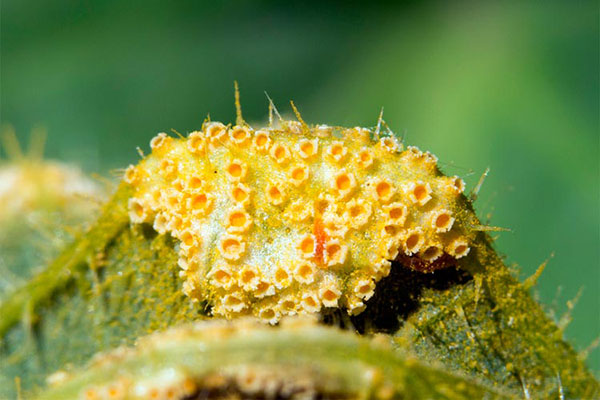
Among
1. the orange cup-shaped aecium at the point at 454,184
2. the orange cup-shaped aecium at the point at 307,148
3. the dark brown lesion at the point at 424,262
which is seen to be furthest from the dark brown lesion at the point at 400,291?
the orange cup-shaped aecium at the point at 307,148

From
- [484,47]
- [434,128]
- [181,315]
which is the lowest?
[181,315]

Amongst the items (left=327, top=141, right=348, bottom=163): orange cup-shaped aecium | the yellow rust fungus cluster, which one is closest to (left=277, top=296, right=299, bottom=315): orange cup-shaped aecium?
the yellow rust fungus cluster

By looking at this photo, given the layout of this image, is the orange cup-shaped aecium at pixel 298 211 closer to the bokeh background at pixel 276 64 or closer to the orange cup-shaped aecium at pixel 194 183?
the orange cup-shaped aecium at pixel 194 183

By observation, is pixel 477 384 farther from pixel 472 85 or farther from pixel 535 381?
pixel 472 85

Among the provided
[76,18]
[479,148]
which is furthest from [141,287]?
[76,18]

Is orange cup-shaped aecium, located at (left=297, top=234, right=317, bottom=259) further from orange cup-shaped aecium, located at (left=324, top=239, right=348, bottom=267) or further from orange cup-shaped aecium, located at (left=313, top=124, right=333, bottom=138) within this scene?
orange cup-shaped aecium, located at (left=313, top=124, right=333, bottom=138)

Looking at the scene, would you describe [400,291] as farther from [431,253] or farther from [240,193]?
[240,193]
